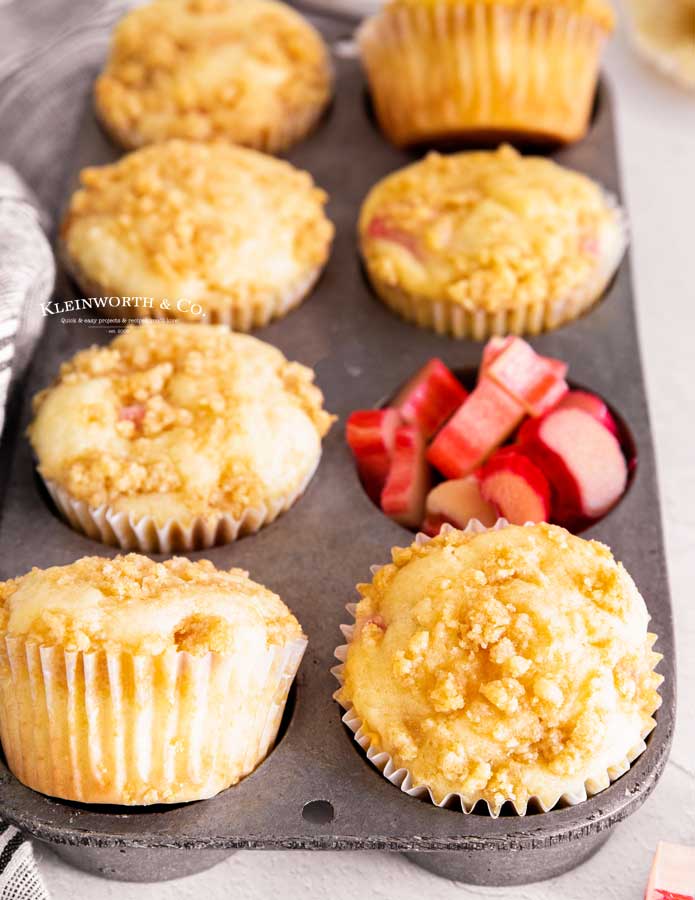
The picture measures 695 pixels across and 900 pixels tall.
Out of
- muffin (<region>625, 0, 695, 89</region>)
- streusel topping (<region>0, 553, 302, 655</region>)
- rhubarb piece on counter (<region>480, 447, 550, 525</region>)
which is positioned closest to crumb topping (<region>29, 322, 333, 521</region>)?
streusel topping (<region>0, 553, 302, 655</region>)

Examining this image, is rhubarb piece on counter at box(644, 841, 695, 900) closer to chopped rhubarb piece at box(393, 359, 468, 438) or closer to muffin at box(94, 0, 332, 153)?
chopped rhubarb piece at box(393, 359, 468, 438)

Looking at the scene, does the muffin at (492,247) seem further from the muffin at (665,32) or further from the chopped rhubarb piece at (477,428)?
the muffin at (665,32)

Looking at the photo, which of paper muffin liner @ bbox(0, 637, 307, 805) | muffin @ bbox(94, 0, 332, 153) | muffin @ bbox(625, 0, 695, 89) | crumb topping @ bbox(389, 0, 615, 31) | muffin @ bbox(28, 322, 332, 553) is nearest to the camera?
paper muffin liner @ bbox(0, 637, 307, 805)

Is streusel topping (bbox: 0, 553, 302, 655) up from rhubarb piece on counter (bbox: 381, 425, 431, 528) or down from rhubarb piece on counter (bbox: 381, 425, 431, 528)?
up

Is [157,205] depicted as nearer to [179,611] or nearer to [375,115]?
[375,115]

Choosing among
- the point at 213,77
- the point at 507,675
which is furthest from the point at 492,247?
the point at 507,675

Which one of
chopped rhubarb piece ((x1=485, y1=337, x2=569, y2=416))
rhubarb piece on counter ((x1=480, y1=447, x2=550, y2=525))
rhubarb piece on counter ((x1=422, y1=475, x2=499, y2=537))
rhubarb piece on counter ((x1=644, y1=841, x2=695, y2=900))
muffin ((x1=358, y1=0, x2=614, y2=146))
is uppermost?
muffin ((x1=358, y1=0, x2=614, y2=146))

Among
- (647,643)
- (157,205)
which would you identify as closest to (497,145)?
(157,205)

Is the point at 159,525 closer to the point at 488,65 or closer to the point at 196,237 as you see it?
the point at 196,237
